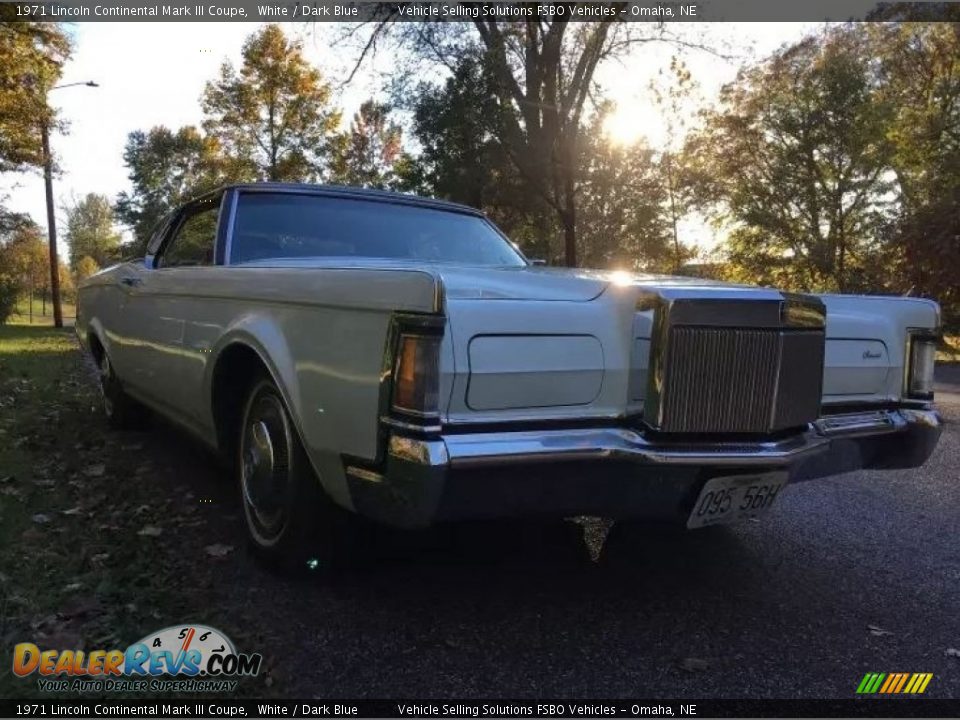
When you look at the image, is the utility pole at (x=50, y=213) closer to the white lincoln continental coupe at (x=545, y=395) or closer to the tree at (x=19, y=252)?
the tree at (x=19, y=252)

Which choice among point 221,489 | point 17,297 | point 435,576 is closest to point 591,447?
point 435,576

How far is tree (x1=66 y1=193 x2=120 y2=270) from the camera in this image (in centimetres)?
6438

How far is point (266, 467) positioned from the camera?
2.96 m

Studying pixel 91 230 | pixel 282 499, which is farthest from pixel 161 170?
pixel 282 499

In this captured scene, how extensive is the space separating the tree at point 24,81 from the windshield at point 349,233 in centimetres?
1138

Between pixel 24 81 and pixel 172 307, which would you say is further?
pixel 24 81

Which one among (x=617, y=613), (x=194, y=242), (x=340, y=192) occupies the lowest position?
(x=617, y=613)

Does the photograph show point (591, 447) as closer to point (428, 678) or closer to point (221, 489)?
point (428, 678)

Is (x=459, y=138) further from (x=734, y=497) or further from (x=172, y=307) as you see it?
(x=734, y=497)

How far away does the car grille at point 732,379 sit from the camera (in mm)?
2305

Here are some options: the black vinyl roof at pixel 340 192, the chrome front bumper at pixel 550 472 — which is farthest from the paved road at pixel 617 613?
the black vinyl roof at pixel 340 192

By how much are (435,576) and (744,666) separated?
1191mm

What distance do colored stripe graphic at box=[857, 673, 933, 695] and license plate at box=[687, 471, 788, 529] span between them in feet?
1.95

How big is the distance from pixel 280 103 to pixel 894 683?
28.1 meters
